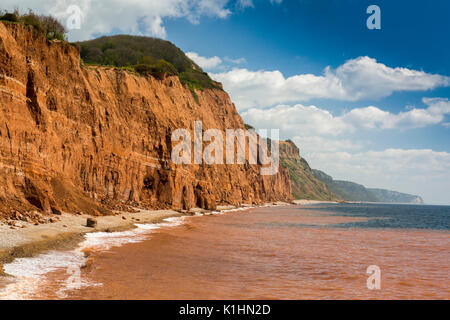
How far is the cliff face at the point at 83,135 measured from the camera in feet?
69.4

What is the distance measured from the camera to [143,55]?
78.6 meters

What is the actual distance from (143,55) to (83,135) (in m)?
52.9

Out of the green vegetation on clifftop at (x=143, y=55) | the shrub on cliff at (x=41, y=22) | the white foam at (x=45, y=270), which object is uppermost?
the green vegetation on clifftop at (x=143, y=55)

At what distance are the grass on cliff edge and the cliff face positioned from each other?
1719 centimetres

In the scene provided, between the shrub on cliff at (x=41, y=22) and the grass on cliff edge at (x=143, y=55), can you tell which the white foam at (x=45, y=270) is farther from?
the grass on cliff edge at (x=143, y=55)

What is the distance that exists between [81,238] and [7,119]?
30.9ft

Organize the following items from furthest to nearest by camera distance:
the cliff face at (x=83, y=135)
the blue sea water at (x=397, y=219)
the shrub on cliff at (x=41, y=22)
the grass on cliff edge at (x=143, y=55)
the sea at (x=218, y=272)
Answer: the grass on cliff edge at (x=143, y=55) → the blue sea water at (x=397, y=219) → the shrub on cliff at (x=41, y=22) → the cliff face at (x=83, y=135) → the sea at (x=218, y=272)

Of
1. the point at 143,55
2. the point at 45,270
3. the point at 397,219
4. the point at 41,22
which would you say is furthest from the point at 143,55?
the point at 45,270

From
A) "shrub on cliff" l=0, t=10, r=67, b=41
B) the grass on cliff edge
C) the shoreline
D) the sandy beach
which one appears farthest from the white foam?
the grass on cliff edge

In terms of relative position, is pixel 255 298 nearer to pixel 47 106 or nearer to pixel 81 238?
pixel 81 238

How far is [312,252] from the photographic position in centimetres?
1880

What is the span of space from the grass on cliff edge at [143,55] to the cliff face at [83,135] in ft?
56.4

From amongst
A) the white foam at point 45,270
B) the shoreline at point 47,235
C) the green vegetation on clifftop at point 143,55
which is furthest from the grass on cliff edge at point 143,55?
the white foam at point 45,270

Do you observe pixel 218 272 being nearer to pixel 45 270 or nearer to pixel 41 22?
pixel 45 270
